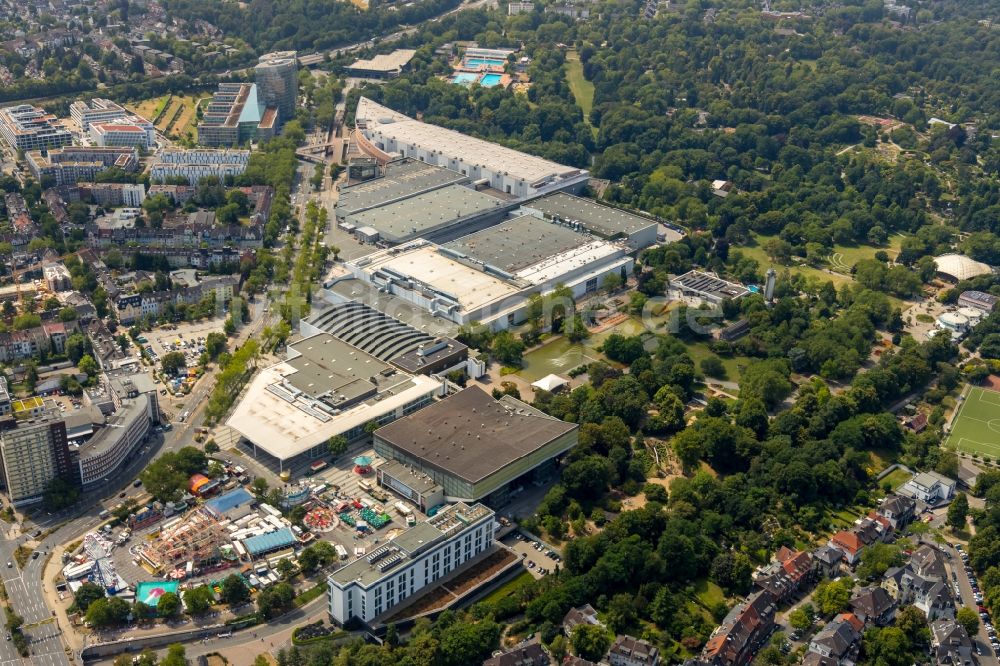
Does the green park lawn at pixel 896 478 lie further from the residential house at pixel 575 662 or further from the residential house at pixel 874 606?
the residential house at pixel 575 662

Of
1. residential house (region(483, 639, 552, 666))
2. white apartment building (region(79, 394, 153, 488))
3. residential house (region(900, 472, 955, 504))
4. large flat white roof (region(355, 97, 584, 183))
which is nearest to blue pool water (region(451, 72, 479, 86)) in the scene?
large flat white roof (region(355, 97, 584, 183))

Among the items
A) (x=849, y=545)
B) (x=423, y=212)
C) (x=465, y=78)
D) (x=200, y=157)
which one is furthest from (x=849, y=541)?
(x=465, y=78)

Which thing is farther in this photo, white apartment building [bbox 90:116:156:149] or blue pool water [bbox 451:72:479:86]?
blue pool water [bbox 451:72:479:86]

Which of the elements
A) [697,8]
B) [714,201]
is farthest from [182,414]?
[697,8]

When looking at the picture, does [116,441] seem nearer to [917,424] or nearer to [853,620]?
[853,620]

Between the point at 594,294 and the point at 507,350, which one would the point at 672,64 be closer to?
the point at 594,294

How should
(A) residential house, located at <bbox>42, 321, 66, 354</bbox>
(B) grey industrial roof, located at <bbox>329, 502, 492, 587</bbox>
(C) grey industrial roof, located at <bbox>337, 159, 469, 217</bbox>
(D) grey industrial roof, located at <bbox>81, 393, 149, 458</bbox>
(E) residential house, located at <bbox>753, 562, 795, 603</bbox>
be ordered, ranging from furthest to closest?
(C) grey industrial roof, located at <bbox>337, 159, 469, 217</bbox>, (A) residential house, located at <bbox>42, 321, 66, 354</bbox>, (D) grey industrial roof, located at <bbox>81, 393, 149, 458</bbox>, (E) residential house, located at <bbox>753, 562, 795, 603</bbox>, (B) grey industrial roof, located at <bbox>329, 502, 492, 587</bbox>

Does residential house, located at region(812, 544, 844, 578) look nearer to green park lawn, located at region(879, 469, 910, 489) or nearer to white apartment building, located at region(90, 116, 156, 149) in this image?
green park lawn, located at region(879, 469, 910, 489)
